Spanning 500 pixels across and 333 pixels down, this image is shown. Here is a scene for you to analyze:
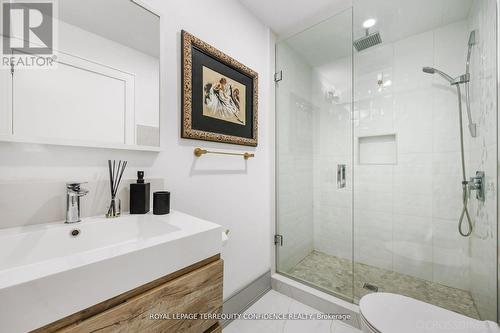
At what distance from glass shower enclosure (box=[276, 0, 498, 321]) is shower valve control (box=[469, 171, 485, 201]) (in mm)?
12

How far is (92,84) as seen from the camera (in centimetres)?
90

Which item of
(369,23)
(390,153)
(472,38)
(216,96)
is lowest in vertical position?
(390,153)

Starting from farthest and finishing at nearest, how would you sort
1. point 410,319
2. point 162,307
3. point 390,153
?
point 390,153 → point 410,319 → point 162,307

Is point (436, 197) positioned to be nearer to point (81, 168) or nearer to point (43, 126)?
point (81, 168)

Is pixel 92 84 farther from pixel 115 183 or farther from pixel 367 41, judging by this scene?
pixel 367 41

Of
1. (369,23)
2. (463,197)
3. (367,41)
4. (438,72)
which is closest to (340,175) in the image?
(463,197)

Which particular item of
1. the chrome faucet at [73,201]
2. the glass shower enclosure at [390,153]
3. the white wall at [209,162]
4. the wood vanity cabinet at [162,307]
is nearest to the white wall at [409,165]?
the glass shower enclosure at [390,153]

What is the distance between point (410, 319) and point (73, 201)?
4.93ft

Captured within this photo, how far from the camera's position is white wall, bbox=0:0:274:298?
0.83 m

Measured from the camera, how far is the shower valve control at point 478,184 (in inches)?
51.9

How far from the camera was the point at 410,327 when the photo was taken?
90 centimetres

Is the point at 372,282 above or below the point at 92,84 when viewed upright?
below

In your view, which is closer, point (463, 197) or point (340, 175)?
point (463, 197)

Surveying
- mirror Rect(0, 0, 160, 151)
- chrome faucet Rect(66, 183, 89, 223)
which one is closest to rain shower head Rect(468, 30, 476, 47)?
mirror Rect(0, 0, 160, 151)
